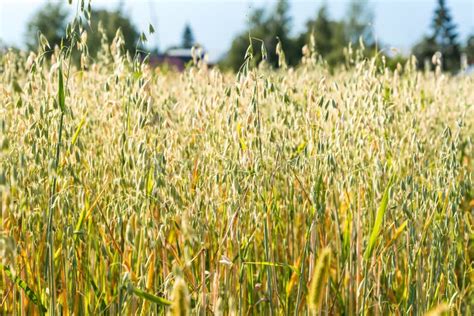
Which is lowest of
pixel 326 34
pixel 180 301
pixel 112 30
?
pixel 180 301

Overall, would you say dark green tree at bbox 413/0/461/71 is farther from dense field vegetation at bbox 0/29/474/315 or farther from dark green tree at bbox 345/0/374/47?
dense field vegetation at bbox 0/29/474/315

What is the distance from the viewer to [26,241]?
5.52ft

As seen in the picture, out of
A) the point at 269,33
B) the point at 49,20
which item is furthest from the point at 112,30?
the point at 269,33

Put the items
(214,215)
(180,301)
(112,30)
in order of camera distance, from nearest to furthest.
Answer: (180,301)
(214,215)
(112,30)

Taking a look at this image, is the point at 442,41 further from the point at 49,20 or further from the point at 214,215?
the point at 214,215

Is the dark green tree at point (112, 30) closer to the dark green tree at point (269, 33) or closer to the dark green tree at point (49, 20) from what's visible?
the dark green tree at point (49, 20)

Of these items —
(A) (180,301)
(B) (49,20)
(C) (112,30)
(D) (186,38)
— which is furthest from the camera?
(D) (186,38)

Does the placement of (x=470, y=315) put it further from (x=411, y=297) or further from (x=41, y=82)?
(x=41, y=82)

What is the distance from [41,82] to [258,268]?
77 cm

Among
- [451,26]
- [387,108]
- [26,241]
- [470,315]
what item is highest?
[451,26]

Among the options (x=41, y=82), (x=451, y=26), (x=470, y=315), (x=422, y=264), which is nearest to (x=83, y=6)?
(x=41, y=82)

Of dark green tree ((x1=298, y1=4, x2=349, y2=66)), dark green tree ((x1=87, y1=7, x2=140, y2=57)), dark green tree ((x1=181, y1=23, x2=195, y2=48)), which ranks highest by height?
dark green tree ((x1=181, y1=23, x2=195, y2=48))

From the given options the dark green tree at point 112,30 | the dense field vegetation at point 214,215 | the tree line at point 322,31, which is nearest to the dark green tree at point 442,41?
the tree line at point 322,31

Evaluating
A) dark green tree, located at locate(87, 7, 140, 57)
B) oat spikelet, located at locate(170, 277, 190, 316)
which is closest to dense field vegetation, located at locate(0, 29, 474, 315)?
oat spikelet, located at locate(170, 277, 190, 316)
